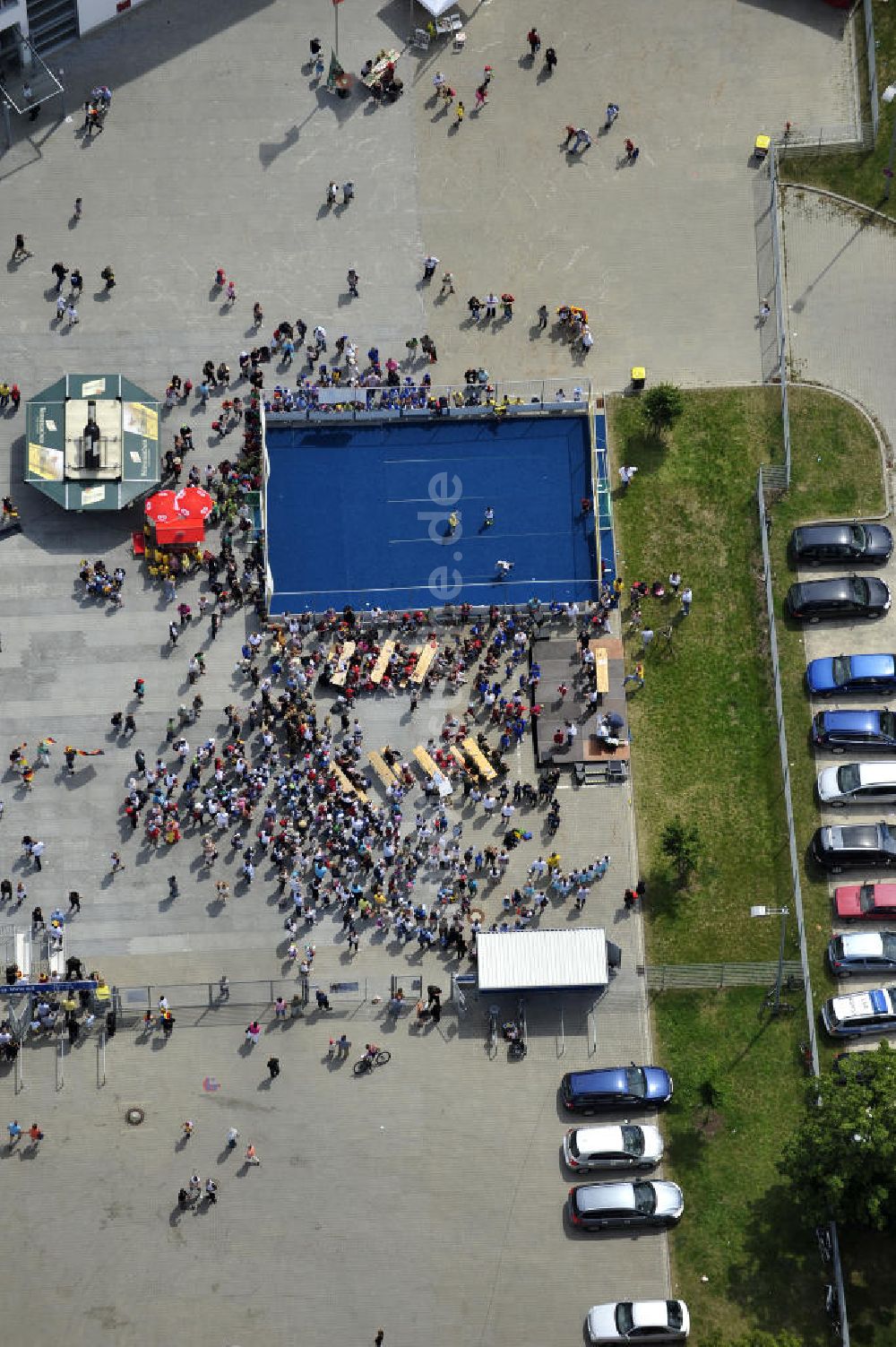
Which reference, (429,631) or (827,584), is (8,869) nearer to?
(429,631)

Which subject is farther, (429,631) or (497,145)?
(497,145)

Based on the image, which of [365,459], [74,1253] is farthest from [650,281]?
[74,1253]

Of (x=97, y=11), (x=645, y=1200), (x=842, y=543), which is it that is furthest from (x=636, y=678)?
(x=97, y=11)

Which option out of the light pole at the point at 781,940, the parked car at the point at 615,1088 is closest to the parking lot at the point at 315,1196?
the parked car at the point at 615,1088

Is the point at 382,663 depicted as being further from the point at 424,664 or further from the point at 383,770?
the point at 383,770

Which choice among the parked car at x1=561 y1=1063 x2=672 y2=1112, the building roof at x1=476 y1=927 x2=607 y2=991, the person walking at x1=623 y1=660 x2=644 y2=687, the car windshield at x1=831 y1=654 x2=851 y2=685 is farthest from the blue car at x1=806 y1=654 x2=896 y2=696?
the parked car at x1=561 y1=1063 x2=672 y2=1112
